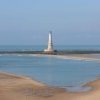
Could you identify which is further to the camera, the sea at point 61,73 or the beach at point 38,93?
the sea at point 61,73

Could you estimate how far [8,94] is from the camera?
20.5 meters

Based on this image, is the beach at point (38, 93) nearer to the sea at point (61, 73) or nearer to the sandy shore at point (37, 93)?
the sandy shore at point (37, 93)

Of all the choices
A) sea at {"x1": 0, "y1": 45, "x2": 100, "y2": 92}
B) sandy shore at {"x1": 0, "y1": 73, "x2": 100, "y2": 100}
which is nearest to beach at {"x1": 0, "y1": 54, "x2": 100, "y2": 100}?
sandy shore at {"x1": 0, "y1": 73, "x2": 100, "y2": 100}

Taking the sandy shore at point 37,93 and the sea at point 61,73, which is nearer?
the sandy shore at point 37,93

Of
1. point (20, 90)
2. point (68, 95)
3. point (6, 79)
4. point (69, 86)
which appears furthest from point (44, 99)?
point (6, 79)

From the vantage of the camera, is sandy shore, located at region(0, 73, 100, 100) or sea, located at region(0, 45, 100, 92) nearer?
sandy shore, located at region(0, 73, 100, 100)

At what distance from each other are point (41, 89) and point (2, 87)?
2.11 meters

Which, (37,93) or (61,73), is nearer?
(37,93)

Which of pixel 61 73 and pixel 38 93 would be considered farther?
pixel 61 73

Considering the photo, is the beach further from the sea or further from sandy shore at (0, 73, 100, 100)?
the sea

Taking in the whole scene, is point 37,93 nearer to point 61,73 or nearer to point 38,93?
point 38,93

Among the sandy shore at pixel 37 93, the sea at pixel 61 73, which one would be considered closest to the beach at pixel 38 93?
the sandy shore at pixel 37 93

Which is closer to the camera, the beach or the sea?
the beach

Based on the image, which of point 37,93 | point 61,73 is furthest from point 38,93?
point 61,73
